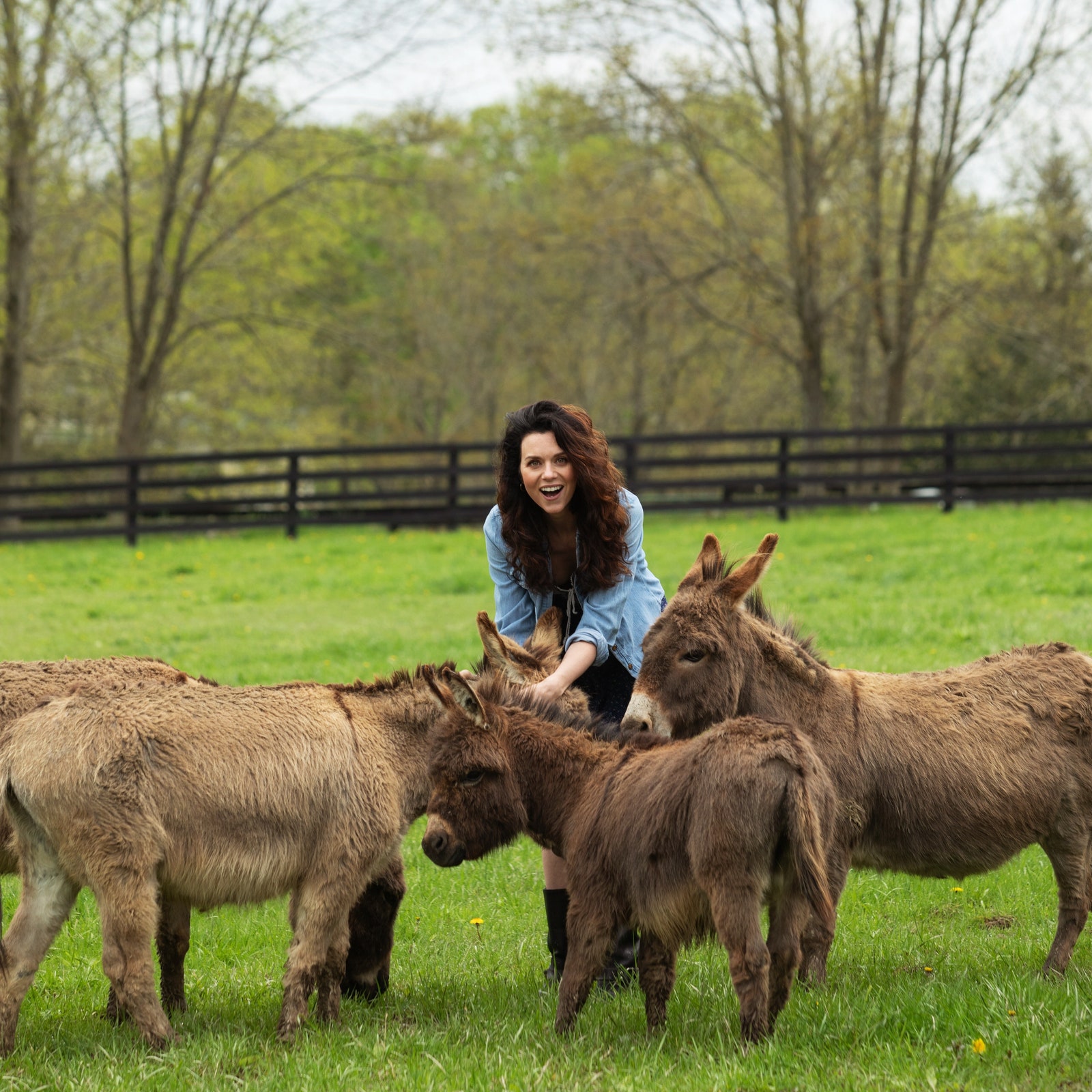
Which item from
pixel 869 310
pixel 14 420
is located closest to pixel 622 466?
pixel 869 310

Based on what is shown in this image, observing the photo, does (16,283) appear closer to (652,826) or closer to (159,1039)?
(159,1039)

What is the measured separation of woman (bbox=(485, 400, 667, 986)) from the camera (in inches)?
211

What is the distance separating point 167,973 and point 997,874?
4.27m

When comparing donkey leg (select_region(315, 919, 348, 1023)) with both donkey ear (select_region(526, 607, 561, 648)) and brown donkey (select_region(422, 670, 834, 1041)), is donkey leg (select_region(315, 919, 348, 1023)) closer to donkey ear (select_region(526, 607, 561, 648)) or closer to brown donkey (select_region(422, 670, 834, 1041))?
brown donkey (select_region(422, 670, 834, 1041))

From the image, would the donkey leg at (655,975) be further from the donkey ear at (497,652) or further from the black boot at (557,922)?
the donkey ear at (497,652)

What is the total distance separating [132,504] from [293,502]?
10.2 ft

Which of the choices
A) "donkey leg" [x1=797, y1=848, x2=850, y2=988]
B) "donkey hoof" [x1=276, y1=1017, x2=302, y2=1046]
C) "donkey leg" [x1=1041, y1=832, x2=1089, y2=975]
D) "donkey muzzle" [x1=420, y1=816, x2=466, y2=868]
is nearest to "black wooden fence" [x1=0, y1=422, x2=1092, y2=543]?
"donkey leg" [x1=1041, y1=832, x2=1089, y2=975]

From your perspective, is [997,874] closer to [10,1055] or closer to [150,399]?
[10,1055]

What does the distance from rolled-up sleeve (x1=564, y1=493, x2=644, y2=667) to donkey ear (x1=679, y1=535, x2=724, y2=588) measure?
0.56 m

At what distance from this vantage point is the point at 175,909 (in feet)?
16.0

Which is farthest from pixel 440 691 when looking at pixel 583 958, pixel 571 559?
pixel 571 559

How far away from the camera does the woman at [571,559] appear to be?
537 centimetres

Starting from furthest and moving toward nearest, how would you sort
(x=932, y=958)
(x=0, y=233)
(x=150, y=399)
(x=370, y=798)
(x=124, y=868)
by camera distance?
(x=150, y=399) < (x=0, y=233) < (x=932, y=958) < (x=370, y=798) < (x=124, y=868)

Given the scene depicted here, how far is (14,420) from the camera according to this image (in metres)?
25.7
